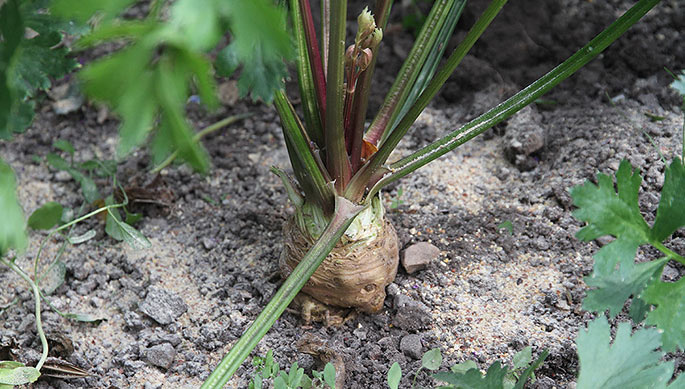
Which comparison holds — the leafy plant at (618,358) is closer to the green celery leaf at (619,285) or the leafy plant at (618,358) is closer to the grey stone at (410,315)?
the green celery leaf at (619,285)

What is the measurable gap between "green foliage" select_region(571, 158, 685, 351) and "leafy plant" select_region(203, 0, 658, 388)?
0.22 m

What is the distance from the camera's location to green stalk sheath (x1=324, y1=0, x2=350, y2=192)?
99 centimetres

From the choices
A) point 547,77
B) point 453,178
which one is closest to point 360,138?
point 547,77

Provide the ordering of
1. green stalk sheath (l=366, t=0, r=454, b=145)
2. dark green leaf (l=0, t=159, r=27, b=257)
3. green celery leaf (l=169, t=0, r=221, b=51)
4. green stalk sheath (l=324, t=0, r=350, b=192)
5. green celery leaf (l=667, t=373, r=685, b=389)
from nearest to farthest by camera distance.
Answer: green celery leaf (l=169, t=0, r=221, b=51) < dark green leaf (l=0, t=159, r=27, b=257) < green celery leaf (l=667, t=373, r=685, b=389) < green stalk sheath (l=324, t=0, r=350, b=192) < green stalk sheath (l=366, t=0, r=454, b=145)

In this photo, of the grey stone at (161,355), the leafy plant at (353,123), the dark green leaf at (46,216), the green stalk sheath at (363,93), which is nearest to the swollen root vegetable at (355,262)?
the leafy plant at (353,123)

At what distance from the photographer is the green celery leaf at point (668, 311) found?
889mm

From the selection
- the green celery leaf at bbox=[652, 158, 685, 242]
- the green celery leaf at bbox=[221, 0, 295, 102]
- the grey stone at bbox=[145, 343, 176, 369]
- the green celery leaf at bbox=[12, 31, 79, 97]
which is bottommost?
the grey stone at bbox=[145, 343, 176, 369]

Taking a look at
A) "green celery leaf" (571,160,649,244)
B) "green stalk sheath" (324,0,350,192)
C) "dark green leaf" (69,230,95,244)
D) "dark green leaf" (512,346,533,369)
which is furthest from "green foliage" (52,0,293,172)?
"dark green leaf" (69,230,95,244)

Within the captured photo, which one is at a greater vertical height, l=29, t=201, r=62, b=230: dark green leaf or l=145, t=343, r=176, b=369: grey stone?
l=145, t=343, r=176, b=369: grey stone

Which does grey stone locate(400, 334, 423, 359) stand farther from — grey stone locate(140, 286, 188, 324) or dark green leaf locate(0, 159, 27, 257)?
dark green leaf locate(0, 159, 27, 257)

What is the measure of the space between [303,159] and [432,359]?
15.6 inches

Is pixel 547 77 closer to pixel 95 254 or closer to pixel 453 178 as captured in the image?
pixel 453 178

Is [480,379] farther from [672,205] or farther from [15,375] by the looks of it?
[15,375]

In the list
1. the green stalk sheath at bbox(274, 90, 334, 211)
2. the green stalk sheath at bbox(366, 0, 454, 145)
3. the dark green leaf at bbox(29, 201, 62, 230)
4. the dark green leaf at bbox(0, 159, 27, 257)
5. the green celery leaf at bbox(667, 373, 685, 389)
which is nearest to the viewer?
the dark green leaf at bbox(0, 159, 27, 257)
